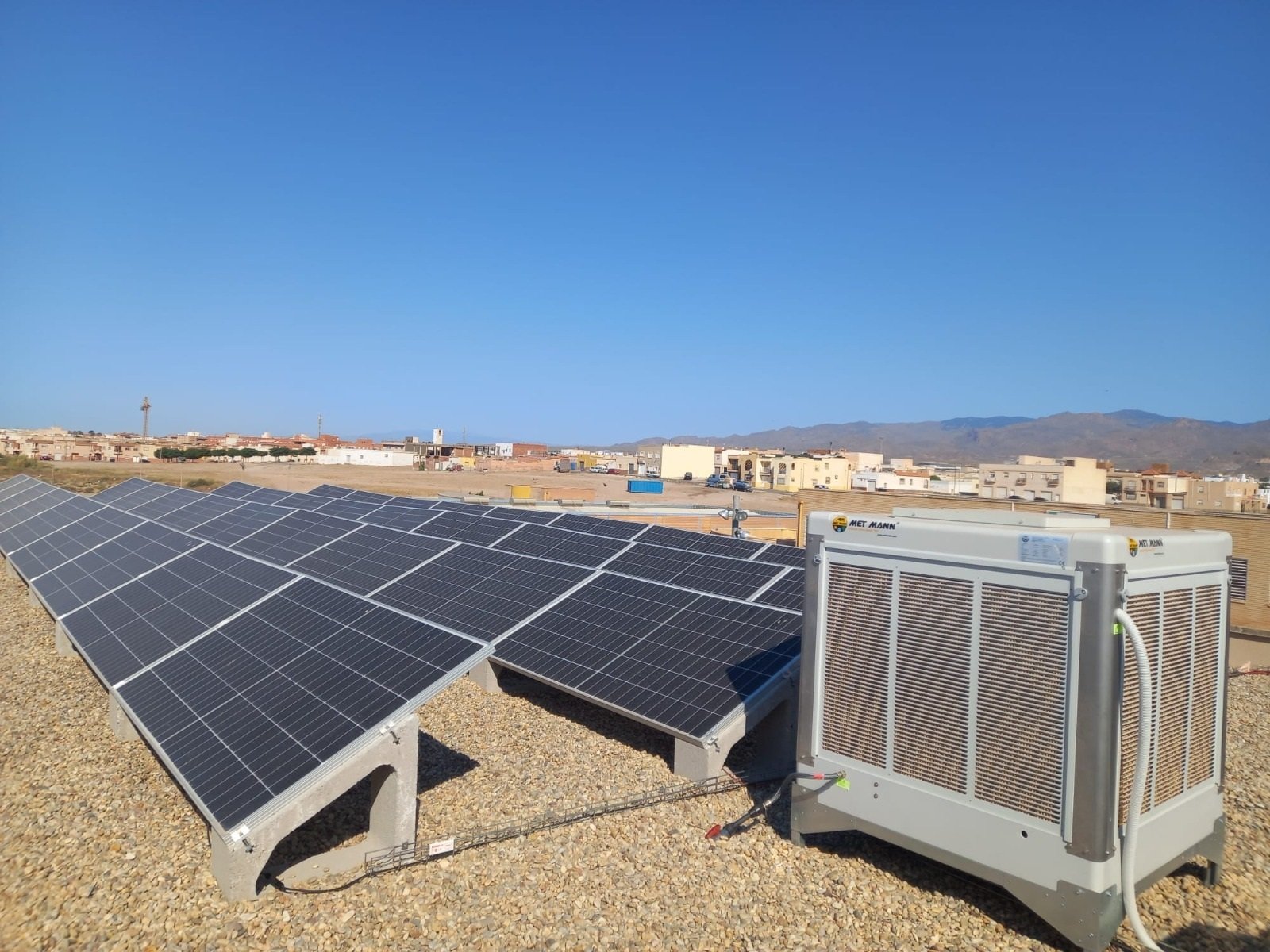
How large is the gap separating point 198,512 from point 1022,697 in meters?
26.7

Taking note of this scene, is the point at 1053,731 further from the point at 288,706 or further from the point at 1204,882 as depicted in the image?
the point at 288,706

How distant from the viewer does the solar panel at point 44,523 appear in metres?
23.8

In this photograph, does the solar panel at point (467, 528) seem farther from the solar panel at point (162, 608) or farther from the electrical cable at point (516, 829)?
the electrical cable at point (516, 829)

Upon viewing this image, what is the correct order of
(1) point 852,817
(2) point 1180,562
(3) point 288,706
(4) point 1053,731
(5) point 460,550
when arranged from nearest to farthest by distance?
(4) point 1053,731
(2) point 1180,562
(1) point 852,817
(3) point 288,706
(5) point 460,550

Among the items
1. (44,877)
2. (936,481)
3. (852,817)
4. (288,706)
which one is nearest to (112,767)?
(44,877)

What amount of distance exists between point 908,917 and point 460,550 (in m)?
12.6

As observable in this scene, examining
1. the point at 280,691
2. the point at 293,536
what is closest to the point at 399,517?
the point at 293,536

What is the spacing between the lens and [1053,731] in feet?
18.9

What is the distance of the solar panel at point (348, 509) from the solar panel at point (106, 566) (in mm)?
5625

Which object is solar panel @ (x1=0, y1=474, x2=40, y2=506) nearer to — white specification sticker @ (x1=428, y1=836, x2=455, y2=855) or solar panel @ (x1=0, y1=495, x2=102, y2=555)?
solar panel @ (x1=0, y1=495, x2=102, y2=555)

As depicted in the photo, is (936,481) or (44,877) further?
(936,481)

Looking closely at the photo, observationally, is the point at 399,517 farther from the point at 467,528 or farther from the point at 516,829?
the point at 516,829

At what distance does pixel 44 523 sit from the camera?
25.8 meters

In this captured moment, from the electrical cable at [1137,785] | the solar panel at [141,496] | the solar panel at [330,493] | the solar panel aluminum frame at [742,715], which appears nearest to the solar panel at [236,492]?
the solar panel at [141,496]
